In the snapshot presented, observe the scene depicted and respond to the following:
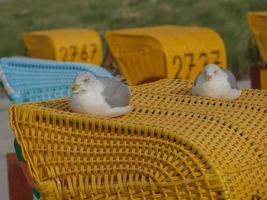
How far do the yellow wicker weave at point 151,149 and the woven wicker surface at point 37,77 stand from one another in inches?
94.8

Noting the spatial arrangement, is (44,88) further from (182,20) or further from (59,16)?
(59,16)

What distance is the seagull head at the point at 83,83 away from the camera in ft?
10.7

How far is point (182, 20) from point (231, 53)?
2.77 metres

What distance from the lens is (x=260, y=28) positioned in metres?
7.89

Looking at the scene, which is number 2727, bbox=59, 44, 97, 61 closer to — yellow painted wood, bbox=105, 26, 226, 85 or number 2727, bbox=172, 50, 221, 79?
yellow painted wood, bbox=105, 26, 226, 85

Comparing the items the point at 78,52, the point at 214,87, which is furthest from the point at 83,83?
the point at 78,52

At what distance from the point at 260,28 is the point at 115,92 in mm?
4764

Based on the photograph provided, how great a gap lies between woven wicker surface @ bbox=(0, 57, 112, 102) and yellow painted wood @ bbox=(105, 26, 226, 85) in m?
0.97

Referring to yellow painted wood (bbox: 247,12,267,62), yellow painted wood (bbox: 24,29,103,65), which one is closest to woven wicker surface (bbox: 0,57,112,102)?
yellow painted wood (bbox: 247,12,267,62)

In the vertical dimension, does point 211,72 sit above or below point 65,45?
above

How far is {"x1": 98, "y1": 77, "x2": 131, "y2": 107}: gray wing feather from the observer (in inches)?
128

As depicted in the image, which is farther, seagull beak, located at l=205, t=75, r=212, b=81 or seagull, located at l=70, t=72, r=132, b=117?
seagull beak, located at l=205, t=75, r=212, b=81

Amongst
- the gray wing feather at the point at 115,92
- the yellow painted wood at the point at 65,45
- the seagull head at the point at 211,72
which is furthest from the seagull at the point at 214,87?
the yellow painted wood at the point at 65,45

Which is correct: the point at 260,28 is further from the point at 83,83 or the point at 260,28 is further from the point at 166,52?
the point at 83,83
